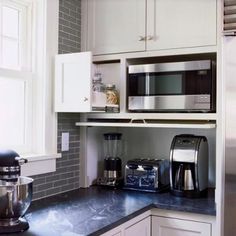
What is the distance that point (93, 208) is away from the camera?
2.08 meters

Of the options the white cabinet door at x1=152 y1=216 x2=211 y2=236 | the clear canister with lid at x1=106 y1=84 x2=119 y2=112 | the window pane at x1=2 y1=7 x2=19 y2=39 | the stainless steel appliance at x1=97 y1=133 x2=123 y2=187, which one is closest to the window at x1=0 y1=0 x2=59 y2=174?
the window pane at x1=2 y1=7 x2=19 y2=39

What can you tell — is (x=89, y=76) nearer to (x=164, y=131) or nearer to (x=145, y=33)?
(x=145, y=33)

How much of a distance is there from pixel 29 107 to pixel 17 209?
84 centimetres

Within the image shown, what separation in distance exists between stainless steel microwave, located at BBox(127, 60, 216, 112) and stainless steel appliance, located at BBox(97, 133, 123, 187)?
1.37ft

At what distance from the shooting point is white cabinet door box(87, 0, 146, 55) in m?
2.43

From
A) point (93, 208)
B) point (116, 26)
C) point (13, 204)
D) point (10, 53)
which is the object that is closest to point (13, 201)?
point (13, 204)

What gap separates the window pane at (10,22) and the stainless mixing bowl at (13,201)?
99 cm

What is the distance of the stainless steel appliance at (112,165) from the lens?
2689mm

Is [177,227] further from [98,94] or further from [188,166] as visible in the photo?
[98,94]

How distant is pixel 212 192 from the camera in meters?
2.50

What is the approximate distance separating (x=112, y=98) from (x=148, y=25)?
52cm

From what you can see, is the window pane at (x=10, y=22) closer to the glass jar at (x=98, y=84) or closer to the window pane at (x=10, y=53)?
the window pane at (x=10, y=53)

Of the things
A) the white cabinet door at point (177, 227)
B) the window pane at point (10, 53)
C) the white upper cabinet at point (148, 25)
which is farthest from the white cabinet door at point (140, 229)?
the window pane at point (10, 53)

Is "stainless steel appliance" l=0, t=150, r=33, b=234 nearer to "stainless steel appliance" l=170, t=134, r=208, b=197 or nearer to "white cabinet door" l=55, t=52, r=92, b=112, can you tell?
"white cabinet door" l=55, t=52, r=92, b=112
